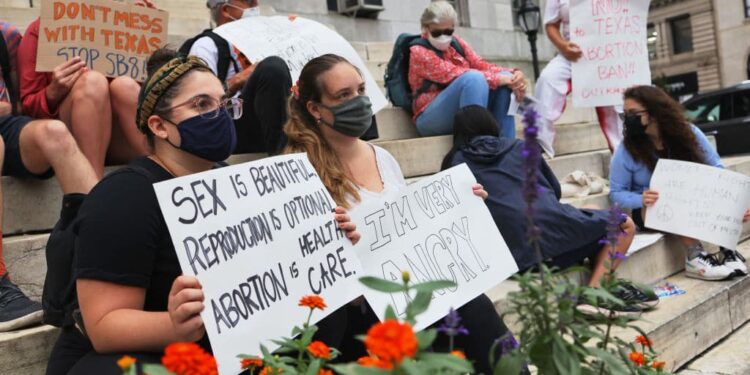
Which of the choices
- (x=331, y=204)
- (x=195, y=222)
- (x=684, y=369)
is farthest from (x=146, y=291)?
(x=684, y=369)

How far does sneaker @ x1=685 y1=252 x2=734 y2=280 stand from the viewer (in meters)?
4.20

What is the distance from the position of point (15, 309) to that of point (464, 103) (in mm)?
3434

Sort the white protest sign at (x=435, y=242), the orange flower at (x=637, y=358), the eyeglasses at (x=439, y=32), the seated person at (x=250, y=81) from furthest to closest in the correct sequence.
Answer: the eyeglasses at (x=439, y=32) → the seated person at (x=250, y=81) → the white protest sign at (x=435, y=242) → the orange flower at (x=637, y=358)

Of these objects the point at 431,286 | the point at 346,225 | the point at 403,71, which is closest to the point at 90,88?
the point at 346,225

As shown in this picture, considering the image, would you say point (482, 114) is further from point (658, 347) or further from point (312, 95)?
point (658, 347)

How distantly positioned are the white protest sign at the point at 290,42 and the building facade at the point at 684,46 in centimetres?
3159

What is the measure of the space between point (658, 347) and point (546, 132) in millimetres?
2877

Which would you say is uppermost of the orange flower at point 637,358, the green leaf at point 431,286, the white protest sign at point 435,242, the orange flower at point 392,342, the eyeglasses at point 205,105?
the eyeglasses at point 205,105

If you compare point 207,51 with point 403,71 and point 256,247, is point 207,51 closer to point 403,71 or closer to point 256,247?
point 403,71

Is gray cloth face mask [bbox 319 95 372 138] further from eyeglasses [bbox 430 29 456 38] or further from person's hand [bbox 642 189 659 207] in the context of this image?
eyeglasses [bbox 430 29 456 38]

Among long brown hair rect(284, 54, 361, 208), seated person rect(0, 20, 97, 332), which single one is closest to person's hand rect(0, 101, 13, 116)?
seated person rect(0, 20, 97, 332)

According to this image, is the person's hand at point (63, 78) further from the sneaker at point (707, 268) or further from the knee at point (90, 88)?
the sneaker at point (707, 268)

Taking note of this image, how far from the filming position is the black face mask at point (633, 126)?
14.8 ft

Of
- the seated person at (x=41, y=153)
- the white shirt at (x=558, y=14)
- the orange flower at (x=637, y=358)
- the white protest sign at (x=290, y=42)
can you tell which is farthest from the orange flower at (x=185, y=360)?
the white shirt at (x=558, y=14)
